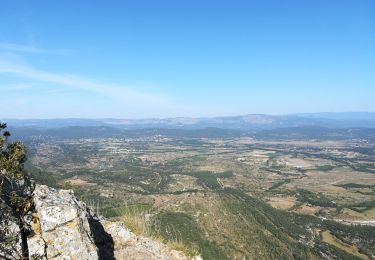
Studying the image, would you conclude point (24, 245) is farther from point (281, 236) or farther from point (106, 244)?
point (281, 236)

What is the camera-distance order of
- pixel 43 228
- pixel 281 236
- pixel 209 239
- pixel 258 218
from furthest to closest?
pixel 258 218
pixel 281 236
pixel 209 239
pixel 43 228

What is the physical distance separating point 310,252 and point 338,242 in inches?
695

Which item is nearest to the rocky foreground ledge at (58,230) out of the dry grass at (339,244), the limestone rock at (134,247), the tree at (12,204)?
the tree at (12,204)

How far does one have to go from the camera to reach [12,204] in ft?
32.9

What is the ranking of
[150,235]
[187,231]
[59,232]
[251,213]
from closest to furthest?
[59,232] < [150,235] < [187,231] < [251,213]

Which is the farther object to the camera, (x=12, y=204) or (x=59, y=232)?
(x=59, y=232)

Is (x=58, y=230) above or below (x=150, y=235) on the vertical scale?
above

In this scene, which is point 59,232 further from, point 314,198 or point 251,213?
point 314,198

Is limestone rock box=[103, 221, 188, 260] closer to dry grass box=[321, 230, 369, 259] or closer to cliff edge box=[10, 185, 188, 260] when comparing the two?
cliff edge box=[10, 185, 188, 260]

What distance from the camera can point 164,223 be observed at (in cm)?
9856

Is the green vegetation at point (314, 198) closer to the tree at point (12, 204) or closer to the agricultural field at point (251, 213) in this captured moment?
the agricultural field at point (251, 213)

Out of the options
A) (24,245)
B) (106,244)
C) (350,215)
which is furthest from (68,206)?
(350,215)

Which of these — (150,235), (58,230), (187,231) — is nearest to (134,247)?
(150,235)

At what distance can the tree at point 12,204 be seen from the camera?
9784mm
